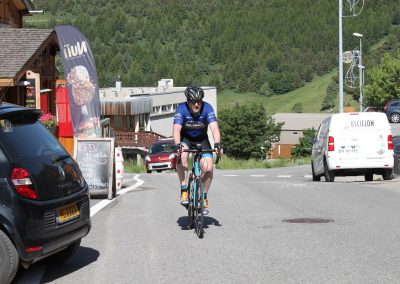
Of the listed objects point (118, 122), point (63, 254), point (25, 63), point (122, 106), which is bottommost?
point (63, 254)

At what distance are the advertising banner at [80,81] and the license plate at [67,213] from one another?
417 inches

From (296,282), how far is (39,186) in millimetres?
2367

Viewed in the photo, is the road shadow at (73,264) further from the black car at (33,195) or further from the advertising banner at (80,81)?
the advertising banner at (80,81)

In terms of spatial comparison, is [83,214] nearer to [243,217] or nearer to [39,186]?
[39,186]

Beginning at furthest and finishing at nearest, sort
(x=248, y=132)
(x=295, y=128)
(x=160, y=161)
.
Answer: (x=295, y=128) → (x=248, y=132) → (x=160, y=161)

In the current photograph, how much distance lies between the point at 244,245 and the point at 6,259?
3103 mm

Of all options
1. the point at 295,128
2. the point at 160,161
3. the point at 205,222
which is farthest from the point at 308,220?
the point at 295,128

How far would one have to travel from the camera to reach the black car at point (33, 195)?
6.94 meters

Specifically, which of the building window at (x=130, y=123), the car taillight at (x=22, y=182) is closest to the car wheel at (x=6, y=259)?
the car taillight at (x=22, y=182)

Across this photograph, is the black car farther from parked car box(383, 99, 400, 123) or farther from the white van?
parked car box(383, 99, 400, 123)

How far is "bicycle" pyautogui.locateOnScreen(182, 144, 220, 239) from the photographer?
9906 millimetres

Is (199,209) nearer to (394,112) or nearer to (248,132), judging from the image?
(394,112)

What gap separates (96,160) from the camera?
16.0m

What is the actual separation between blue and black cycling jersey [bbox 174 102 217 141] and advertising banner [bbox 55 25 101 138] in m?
8.27
